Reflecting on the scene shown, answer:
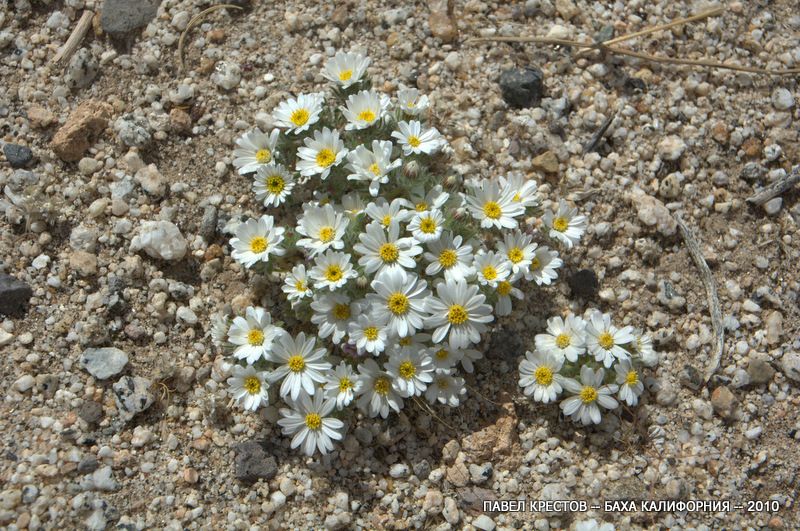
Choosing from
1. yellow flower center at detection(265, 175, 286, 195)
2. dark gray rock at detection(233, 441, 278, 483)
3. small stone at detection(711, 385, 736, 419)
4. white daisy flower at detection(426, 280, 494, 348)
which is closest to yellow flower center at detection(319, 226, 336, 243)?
yellow flower center at detection(265, 175, 286, 195)

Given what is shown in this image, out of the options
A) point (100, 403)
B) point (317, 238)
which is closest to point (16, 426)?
point (100, 403)

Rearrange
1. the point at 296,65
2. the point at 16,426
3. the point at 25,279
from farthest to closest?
the point at 296,65
the point at 25,279
the point at 16,426

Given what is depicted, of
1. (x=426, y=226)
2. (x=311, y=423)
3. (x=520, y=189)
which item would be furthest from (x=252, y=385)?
(x=520, y=189)

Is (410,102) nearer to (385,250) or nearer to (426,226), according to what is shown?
(426,226)

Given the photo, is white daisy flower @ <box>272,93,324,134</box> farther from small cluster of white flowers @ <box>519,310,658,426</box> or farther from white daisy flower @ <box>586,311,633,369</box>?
white daisy flower @ <box>586,311,633,369</box>

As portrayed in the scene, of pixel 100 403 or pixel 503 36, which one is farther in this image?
pixel 503 36

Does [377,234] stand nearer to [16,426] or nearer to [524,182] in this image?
[524,182]

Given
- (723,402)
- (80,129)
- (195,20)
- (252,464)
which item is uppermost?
(195,20)

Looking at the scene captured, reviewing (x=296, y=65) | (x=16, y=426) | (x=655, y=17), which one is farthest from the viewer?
(x=655, y=17)
